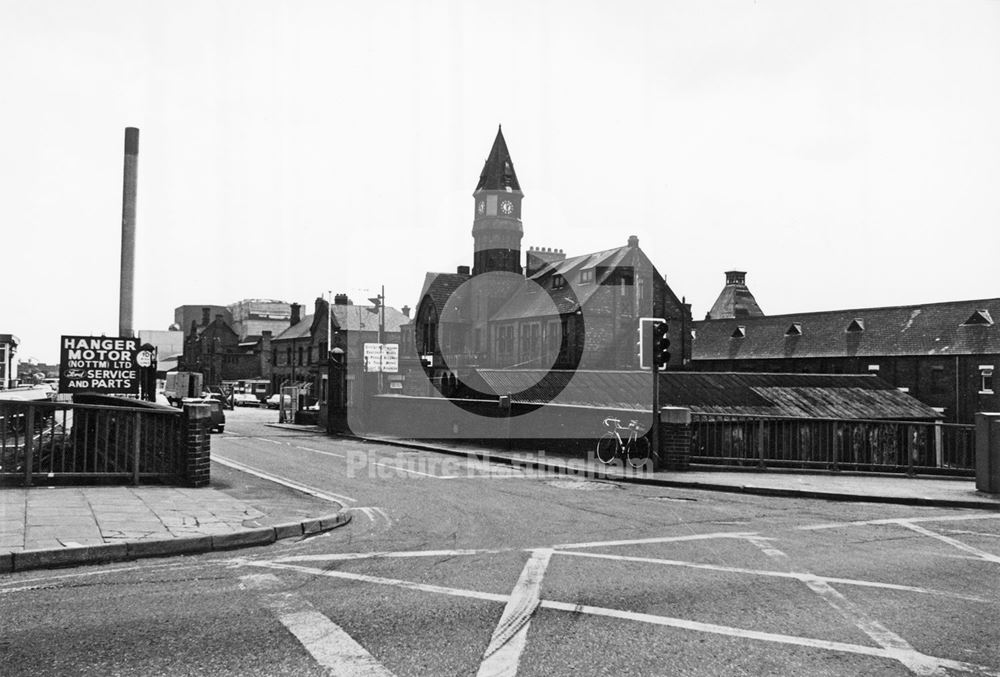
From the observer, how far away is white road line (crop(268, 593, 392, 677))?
4.58 m

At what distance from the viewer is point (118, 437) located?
39.3ft

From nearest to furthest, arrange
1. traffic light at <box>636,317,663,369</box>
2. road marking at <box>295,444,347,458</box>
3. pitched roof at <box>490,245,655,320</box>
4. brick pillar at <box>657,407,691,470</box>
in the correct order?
1. traffic light at <box>636,317,663,369</box>
2. brick pillar at <box>657,407,691,470</box>
3. road marking at <box>295,444,347,458</box>
4. pitched roof at <box>490,245,655,320</box>

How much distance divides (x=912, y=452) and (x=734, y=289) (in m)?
81.7

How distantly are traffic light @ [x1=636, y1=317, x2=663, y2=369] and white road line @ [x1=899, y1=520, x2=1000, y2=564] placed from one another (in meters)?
6.27

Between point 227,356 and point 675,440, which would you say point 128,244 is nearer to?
point 675,440

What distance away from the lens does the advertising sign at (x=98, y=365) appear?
57.5ft

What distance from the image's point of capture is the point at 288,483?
14555mm

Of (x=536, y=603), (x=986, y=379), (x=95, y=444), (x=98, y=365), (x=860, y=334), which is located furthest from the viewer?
(x=860, y=334)

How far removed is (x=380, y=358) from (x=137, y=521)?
26826 millimetres

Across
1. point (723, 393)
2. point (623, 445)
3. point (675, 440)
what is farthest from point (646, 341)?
point (723, 393)


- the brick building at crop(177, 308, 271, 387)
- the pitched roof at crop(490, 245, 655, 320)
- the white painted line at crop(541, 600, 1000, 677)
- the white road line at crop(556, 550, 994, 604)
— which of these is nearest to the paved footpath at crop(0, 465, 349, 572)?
the white road line at crop(556, 550, 994, 604)

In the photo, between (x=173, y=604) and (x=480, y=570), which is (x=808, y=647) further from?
(x=173, y=604)

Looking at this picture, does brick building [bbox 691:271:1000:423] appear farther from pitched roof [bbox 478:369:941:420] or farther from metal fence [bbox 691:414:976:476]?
metal fence [bbox 691:414:976:476]

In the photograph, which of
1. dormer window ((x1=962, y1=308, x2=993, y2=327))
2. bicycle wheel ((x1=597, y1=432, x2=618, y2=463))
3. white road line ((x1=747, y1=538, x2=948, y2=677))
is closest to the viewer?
white road line ((x1=747, y1=538, x2=948, y2=677))
